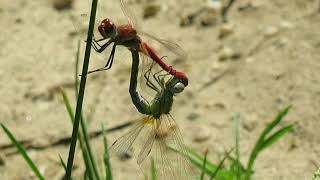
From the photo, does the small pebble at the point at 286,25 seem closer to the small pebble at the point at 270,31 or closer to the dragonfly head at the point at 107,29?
the small pebble at the point at 270,31

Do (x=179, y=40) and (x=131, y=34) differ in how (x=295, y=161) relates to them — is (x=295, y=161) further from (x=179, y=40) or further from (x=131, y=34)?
(x=131, y=34)

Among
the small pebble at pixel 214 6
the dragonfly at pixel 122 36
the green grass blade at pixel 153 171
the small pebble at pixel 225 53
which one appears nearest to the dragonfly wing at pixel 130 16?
the dragonfly at pixel 122 36

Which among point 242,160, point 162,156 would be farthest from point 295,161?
point 162,156

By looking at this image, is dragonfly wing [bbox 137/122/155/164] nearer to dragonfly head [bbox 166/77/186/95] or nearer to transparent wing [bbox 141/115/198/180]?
transparent wing [bbox 141/115/198/180]

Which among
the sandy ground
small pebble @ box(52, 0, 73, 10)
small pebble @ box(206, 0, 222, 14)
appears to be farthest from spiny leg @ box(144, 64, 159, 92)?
small pebble @ box(52, 0, 73, 10)

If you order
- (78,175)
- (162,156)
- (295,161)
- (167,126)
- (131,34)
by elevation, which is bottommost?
(295,161)

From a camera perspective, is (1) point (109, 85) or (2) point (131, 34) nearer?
(2) point (131, 34)

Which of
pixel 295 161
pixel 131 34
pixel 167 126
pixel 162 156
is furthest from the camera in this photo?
pixel 295 161

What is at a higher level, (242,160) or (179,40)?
(179,40)
